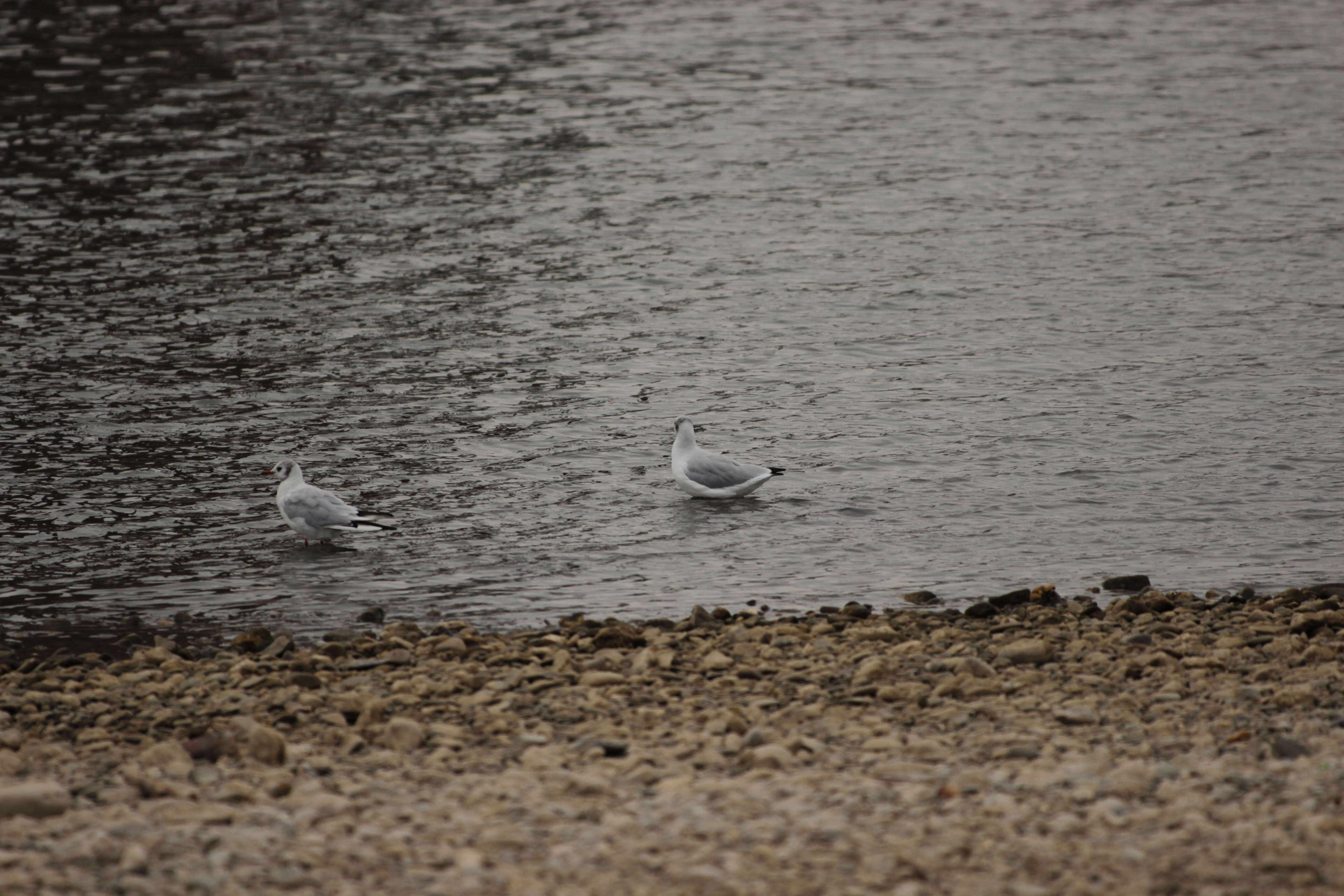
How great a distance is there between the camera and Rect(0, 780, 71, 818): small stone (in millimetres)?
8242

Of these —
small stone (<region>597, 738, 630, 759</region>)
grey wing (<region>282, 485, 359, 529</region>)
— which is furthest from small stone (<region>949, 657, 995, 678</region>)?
grey wing (<region>282, 485, 359, 529</region>)

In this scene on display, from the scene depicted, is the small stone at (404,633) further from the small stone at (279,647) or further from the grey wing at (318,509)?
the grey wing at (318,509)

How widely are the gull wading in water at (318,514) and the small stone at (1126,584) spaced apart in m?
6.66

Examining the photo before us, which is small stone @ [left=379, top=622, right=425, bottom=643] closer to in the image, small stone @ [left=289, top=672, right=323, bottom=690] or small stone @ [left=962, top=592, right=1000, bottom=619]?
small stone @ [left=289, top=672, right=323, bottom=690]

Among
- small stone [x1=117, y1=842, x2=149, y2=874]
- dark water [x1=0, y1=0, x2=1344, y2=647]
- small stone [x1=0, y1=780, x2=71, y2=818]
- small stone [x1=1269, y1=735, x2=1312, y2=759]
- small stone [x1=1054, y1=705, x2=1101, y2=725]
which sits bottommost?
dark water [x1=0, y1=0, x2=1344, y2=647]

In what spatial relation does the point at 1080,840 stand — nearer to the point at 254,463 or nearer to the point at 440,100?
the point at 254,463

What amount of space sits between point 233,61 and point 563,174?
14020mm

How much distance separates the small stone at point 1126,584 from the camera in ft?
41.7

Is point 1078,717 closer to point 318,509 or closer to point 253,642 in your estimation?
point 253,642

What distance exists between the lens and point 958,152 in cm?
3055

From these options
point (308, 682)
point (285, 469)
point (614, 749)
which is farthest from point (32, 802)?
point (285, 469)

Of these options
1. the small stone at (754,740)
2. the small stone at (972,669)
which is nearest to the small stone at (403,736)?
the small stone at (754,740)

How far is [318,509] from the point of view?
14172mm

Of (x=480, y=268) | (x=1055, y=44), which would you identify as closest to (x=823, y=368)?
(x=480, y=268)
